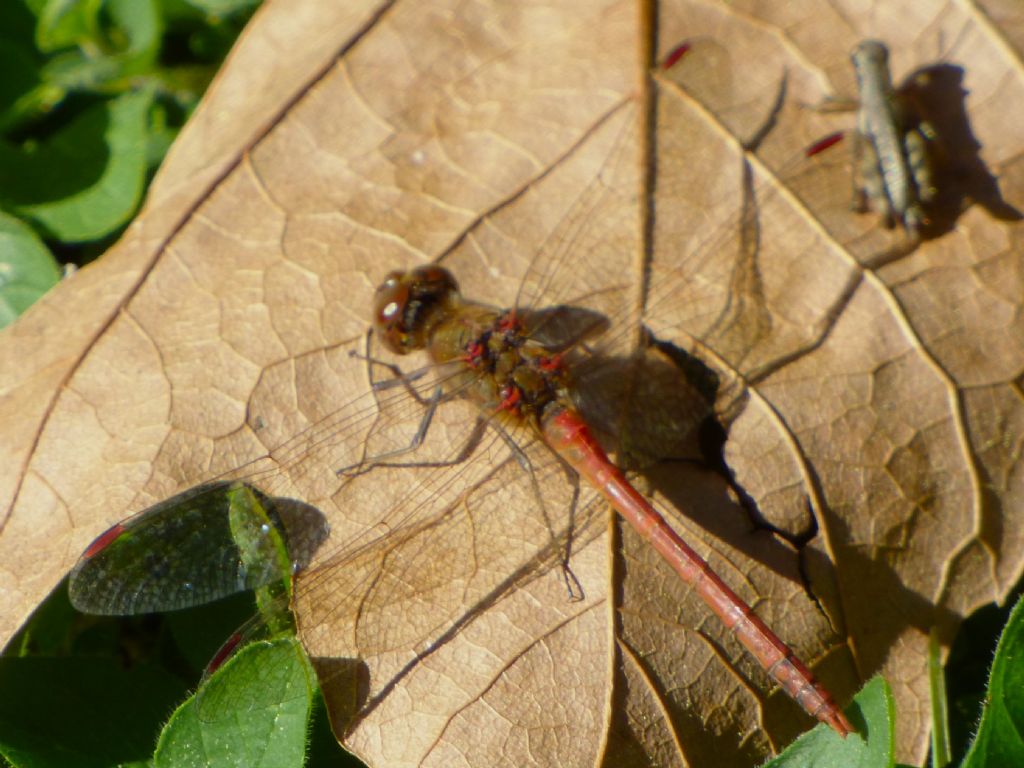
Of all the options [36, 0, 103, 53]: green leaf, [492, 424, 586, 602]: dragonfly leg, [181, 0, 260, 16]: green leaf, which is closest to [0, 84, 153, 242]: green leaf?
[36, 0, 103, 53]: green leaf

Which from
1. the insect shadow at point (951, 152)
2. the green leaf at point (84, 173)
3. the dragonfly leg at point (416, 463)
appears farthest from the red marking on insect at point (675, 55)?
the green leaf at point (84, 173)

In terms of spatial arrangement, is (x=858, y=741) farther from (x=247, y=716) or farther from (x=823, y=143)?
(x=823, y=143)

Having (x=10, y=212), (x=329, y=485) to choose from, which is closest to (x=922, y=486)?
(x=329, y=485)

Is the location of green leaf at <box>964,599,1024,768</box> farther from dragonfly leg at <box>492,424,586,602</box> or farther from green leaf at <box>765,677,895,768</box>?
dragonfly leg at <box>492,424,586,602</box>

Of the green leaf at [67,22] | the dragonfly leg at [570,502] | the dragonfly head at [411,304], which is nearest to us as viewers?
the dragonfly leg at [570,502]

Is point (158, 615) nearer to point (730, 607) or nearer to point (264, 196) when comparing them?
point (264, 196)

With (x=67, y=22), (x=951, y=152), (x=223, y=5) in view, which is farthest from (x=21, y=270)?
(x=951, y=152)

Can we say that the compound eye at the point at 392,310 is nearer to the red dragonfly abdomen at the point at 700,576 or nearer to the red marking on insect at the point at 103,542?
the red dragonfly abdomen at the point at 700,576
